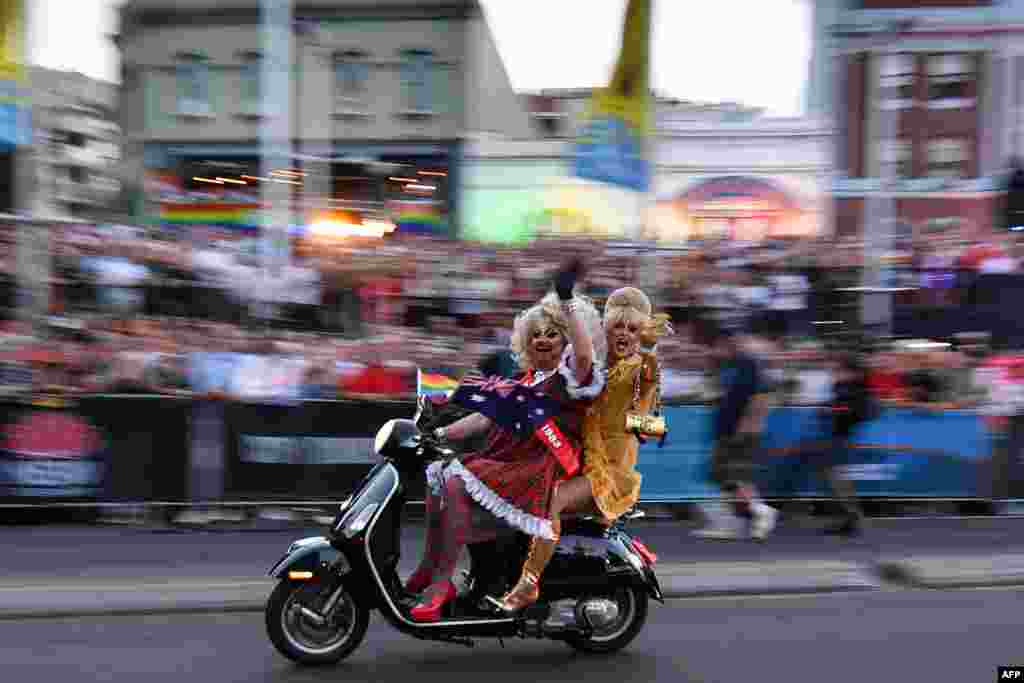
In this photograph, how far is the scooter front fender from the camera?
5.25 m

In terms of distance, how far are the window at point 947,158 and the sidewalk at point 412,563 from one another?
81.7 ft

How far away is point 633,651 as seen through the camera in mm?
5898

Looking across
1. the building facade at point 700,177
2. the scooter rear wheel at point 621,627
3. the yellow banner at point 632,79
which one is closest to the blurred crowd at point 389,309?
the yellow banner at point 632,79

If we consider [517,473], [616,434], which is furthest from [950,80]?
[517,473]

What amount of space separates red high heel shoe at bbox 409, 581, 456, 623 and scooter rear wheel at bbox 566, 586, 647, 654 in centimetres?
71

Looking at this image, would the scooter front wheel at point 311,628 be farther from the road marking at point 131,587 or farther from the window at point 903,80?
the window at point 903,80

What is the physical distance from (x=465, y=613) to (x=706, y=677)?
112 centimetres

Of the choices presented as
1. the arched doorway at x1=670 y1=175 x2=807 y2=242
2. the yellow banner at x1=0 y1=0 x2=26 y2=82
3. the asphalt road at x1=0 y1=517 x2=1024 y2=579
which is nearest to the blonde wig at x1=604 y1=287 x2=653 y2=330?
the asphalt road at x1=0 y1=517 x2=1024 y2=579

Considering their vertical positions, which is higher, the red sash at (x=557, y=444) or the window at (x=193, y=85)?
the window at (x=193, y=85)

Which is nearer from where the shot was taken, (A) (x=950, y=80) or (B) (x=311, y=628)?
(B) (x=311, y=628)

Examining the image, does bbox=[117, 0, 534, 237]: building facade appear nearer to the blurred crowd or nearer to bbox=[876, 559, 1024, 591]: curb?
the blurred crowd

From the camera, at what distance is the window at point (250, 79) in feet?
95.5

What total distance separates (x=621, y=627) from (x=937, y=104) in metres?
29.7

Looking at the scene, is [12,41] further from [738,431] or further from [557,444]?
[557,444]
